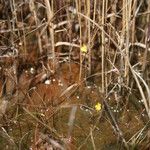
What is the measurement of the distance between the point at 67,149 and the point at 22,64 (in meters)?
0.45

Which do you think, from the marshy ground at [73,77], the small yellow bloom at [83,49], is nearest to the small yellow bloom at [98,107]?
the marshy ground at [73,77]

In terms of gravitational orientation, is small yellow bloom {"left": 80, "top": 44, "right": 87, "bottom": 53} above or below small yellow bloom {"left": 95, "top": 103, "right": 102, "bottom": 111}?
above

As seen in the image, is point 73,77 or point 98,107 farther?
point 73,77

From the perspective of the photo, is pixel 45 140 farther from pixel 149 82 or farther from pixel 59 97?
pixel 149 82

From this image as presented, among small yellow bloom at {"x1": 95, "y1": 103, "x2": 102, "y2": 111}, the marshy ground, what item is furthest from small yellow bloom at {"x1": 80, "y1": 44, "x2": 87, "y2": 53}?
small yellow bloom at {"x1": 95, "y1": 103, "x2": 102, "y2": 111}

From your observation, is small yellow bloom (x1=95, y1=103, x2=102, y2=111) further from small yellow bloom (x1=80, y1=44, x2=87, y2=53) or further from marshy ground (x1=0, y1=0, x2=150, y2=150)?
small yellow bloom (x1=80, y1=44, x2=87, y2=53)

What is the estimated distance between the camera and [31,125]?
163cm

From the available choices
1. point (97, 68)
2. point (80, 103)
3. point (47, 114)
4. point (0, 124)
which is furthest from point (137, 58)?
point (0, 124)

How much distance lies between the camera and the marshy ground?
156cm

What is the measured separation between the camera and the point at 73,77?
181cm

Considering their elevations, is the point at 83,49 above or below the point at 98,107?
above

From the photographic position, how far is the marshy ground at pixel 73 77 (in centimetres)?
156

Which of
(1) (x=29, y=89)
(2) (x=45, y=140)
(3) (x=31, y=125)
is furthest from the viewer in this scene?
(1) (x=29, y=89)

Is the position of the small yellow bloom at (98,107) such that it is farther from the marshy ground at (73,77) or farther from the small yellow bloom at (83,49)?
the small yellow bloom at (83,49)
